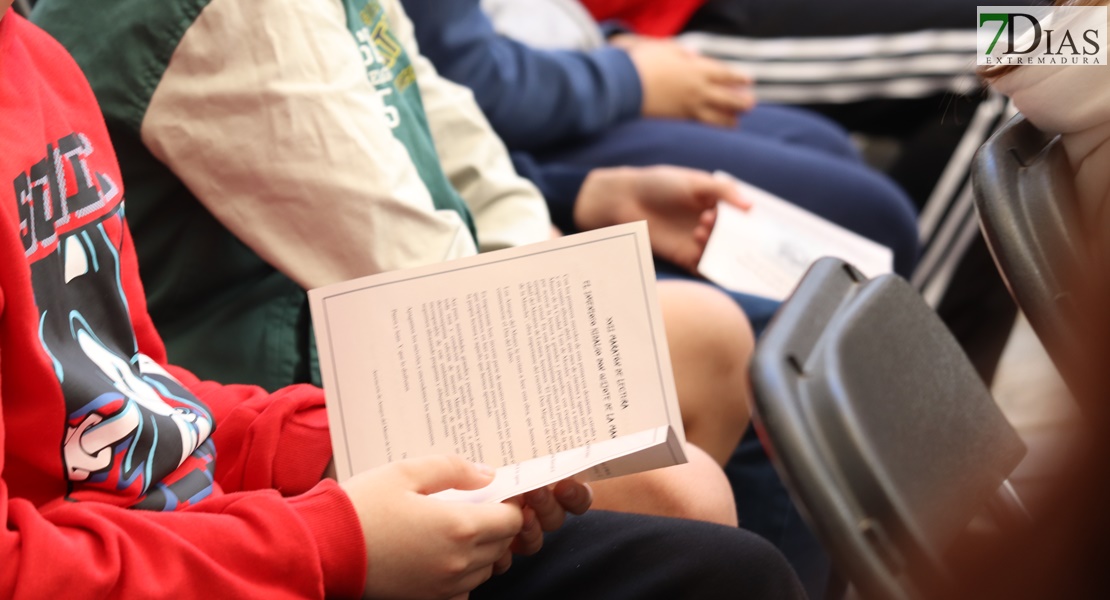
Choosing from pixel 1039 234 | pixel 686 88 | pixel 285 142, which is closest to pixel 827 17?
pixel 686 88

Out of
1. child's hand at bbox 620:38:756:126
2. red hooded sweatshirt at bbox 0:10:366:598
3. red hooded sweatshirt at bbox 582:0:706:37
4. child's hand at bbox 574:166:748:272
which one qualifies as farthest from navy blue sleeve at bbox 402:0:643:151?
red hooded sweatshirt at bbox 0:10:366:598

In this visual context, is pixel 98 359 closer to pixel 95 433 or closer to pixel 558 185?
pixel 95 433

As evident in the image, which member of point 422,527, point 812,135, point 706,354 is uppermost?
point 422,527

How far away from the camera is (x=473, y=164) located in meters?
1.23

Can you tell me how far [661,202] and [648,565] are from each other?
30.2 inches

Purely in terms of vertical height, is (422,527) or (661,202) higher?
(422,527)

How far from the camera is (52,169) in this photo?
28.1 inches

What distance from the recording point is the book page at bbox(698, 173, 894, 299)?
1348mm

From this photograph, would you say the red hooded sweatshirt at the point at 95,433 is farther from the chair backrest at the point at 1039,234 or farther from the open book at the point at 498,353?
the chair backrest at the point at 1039,234

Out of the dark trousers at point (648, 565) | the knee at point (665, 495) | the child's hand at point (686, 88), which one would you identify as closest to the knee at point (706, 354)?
the knee at point (665, 495)

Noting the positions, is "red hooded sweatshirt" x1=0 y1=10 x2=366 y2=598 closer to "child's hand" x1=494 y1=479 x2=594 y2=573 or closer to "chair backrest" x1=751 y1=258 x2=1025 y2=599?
"child's hand" x1=494 y1=479 x2=594 y2=573

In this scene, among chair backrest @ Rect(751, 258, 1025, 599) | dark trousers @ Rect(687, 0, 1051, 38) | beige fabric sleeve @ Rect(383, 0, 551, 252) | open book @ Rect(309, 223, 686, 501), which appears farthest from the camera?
dark trousers @ Rect(687, 0, 1051, 38)

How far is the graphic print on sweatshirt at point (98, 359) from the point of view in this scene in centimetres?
68

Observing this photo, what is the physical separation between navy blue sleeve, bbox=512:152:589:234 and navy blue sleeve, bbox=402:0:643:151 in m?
0.07
